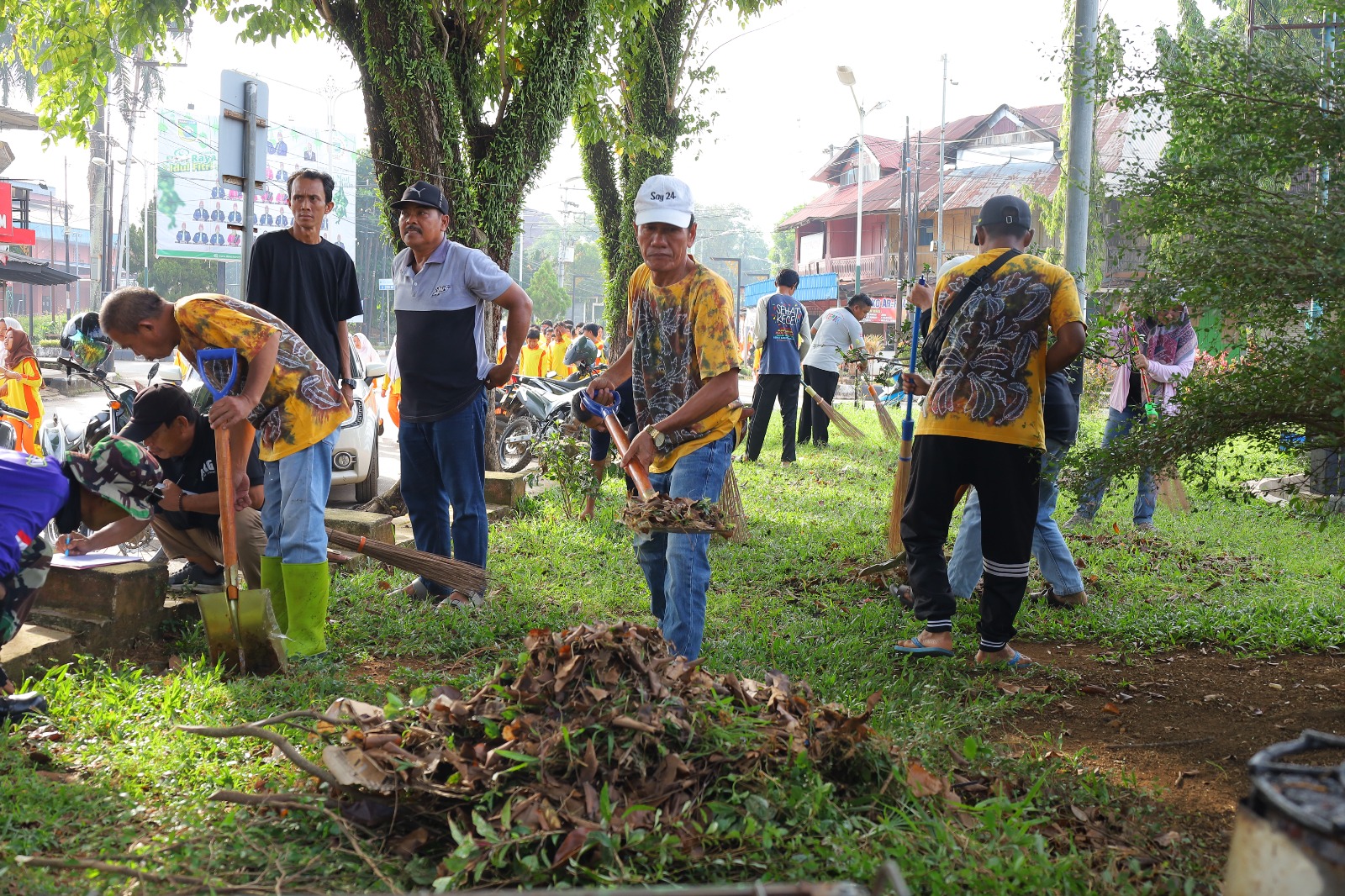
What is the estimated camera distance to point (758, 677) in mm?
4664

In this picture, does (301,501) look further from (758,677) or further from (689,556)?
(758,677)

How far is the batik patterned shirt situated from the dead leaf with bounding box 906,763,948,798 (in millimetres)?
1854

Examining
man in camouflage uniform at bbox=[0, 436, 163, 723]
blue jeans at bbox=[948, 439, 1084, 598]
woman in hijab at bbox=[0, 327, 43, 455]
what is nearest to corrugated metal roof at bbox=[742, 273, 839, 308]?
woman in hijab at bbox=[0, 327, 43, 455]

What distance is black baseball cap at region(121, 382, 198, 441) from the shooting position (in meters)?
4.92

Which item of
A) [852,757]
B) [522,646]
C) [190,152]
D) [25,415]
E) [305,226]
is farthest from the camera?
[190,152]

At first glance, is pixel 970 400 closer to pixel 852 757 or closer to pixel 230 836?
pixel 852 757

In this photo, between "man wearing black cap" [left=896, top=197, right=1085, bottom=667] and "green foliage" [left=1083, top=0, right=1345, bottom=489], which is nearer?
"green foliage" [left=1083, top=0, right=1345, bottom=489]

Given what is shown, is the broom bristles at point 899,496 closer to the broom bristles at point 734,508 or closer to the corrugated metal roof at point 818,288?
the broom bristles at point 734,508

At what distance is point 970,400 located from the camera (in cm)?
469

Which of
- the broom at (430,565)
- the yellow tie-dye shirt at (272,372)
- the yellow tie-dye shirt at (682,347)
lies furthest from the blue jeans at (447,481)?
the yellow tie-dye shirt at (682,347)

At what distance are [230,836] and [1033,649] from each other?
12.8ft

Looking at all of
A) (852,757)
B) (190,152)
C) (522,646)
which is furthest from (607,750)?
(190,152)

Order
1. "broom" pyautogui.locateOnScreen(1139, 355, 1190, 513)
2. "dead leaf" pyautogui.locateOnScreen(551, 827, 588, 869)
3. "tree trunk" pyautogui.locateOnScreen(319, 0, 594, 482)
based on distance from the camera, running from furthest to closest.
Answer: "broom" pyautogui.locateOnScreen(1139, 355, 1190, 513) < "tree trunk" pyautogui.locateOnScreen(319, 0, 594, 482) < "dead leaf" pyautogui.locateOnScreen(551, 827, 588, 869)

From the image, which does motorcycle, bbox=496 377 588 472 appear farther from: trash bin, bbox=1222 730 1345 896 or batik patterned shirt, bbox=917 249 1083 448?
trash bin, bbox=1222 730 1345 896
